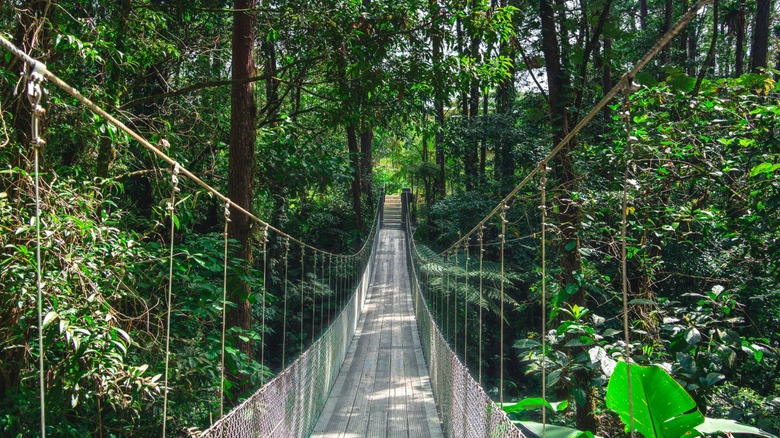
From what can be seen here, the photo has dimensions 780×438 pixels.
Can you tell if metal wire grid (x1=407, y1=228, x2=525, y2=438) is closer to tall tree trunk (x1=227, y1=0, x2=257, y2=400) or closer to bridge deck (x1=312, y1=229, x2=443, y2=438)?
bridge deck (x1=312, y1=229, x2=443, y2=438)

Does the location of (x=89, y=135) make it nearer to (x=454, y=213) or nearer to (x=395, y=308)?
(x=395, y=308)

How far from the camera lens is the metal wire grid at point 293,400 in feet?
6.87

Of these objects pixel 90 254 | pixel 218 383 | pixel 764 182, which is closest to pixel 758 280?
pixel 764 182

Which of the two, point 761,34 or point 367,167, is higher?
point 761,34

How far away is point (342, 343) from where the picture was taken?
6.41m

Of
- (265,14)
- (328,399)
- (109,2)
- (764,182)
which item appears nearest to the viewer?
(764,182)

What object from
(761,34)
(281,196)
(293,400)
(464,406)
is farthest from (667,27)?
(293,400)

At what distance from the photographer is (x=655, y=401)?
1538mm

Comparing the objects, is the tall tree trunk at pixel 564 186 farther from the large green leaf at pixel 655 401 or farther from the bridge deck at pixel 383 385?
the large green leaf at pixel 655 401

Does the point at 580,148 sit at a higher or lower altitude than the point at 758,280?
higher

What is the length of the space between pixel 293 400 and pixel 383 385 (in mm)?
2536

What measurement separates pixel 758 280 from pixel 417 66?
2538mm

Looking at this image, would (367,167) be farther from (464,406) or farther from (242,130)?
(464,406)

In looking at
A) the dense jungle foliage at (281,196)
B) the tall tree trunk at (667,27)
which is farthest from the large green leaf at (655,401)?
the tall tree trunk at (667,27)
